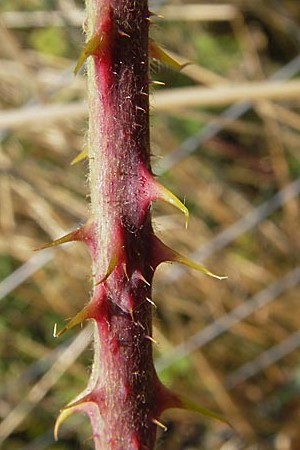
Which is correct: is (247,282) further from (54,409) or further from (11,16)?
(11,16)

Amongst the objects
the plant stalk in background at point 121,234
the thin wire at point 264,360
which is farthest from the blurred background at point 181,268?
the plant stalk in background at point 121,234

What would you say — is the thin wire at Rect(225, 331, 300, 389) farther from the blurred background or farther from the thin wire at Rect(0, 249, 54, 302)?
the thin wire at Rect(0, 249, 54, 302)

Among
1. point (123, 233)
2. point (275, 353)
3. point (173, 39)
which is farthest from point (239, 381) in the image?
point (123, 233)

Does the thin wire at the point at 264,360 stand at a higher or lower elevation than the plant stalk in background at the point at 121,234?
lower

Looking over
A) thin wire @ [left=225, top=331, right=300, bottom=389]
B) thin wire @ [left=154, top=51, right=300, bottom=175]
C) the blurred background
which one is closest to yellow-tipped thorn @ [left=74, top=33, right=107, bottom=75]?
the blurred background

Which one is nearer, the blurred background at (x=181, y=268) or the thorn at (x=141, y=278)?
the thorn at (x=141, y=278)

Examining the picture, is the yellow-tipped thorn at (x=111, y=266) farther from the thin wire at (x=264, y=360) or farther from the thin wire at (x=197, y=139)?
the thin wire at (x=264, y=360)

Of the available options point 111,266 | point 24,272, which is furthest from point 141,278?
point 24,272

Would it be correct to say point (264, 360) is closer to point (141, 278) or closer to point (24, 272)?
point (24, 272)

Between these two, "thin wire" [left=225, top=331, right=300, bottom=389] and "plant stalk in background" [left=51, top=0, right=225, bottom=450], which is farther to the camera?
"thin wire" [left=225, top=331, right=300, bottom=389]
